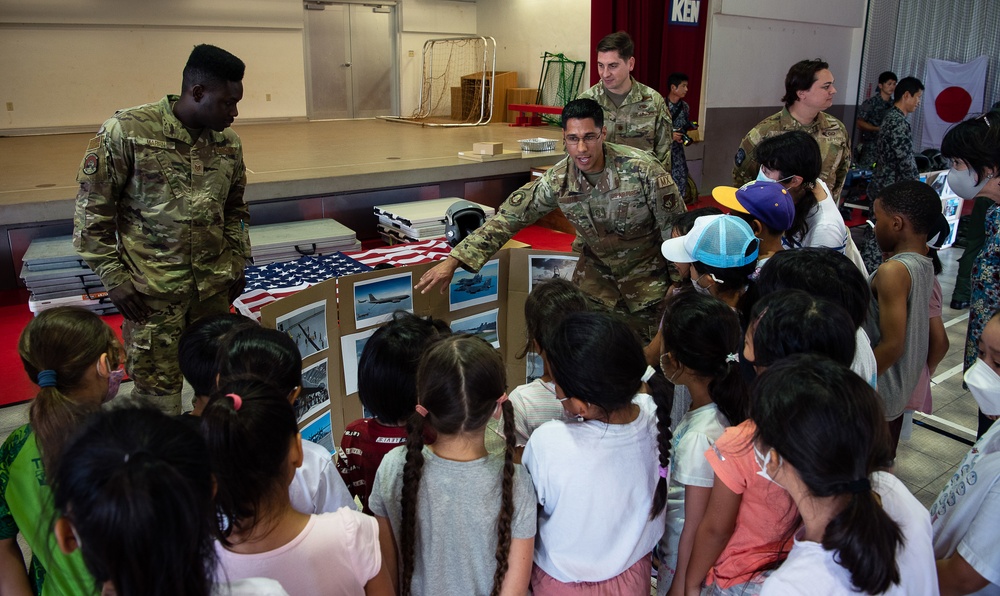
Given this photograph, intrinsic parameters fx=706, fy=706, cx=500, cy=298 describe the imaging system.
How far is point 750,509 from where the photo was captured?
1.31 meters

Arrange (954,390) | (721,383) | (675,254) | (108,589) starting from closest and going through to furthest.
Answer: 1. (108,589)
2. (721,383)
3. (675,254)
4. (954,390)

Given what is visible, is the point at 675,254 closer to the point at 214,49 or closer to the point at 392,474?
the point at 392,474

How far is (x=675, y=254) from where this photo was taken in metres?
1.98

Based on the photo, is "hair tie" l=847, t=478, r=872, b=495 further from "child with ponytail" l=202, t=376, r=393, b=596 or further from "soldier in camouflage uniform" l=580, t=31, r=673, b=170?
"soldier in camouflage uniform" l=580, t=31, r=673, b=170

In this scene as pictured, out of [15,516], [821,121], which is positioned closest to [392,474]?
[15,516]

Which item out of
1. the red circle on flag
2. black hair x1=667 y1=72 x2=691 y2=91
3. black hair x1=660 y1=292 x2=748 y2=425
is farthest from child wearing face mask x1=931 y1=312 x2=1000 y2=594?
the red circle on flag

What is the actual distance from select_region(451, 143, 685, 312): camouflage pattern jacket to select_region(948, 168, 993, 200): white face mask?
0.88 meters

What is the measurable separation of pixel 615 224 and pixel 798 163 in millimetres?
616

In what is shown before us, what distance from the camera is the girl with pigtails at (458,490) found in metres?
1.24

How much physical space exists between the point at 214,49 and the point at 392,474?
159 cm

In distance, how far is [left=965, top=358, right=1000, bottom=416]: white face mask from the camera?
1.44 m

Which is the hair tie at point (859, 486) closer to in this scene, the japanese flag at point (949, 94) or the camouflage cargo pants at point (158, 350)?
the camouflage cargo pants at point (158, 350)

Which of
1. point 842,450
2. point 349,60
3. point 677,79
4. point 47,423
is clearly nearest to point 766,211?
point 842,450

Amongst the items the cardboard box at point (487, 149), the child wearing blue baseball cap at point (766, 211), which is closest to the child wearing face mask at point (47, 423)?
the child wearing blue baseball cap at point (766, 211)
